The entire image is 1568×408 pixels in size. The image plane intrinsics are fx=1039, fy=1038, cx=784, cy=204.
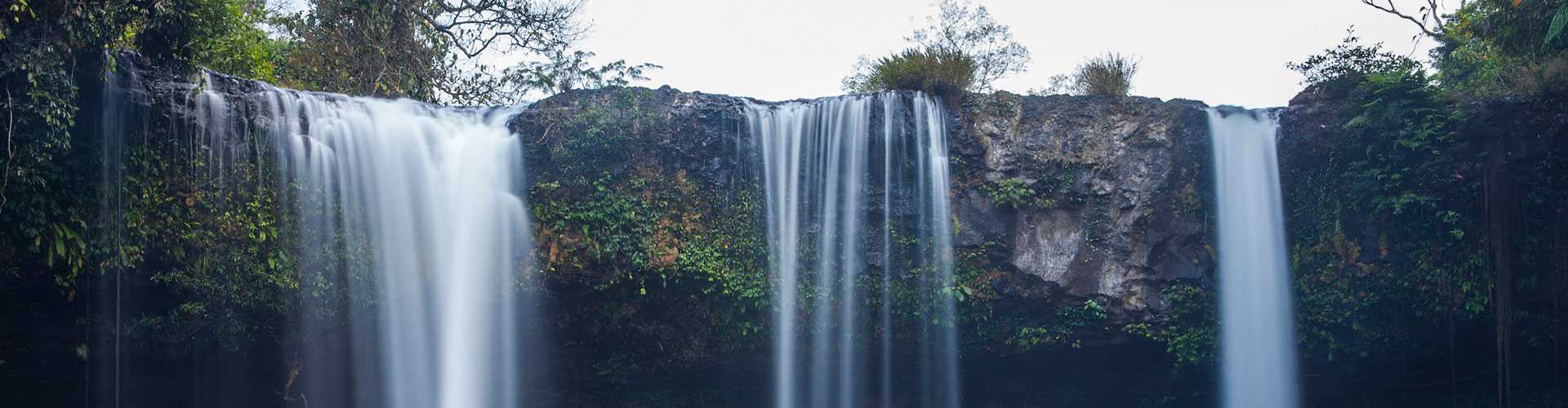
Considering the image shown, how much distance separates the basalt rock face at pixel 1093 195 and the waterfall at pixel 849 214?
0.48 meters

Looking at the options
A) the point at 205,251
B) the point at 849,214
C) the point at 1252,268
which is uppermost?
the point at 849,214

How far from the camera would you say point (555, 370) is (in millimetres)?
13562

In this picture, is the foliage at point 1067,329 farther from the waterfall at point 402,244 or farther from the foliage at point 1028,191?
the waterfall at point 402,244

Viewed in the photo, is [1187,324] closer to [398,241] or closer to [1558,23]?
[1558,23]

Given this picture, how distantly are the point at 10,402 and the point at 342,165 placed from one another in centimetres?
463

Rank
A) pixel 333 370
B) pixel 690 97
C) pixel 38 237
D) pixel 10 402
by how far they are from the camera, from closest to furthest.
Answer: pixel 38 237 < pixel 10 402 < pixel 333 370 < pixel 690 97

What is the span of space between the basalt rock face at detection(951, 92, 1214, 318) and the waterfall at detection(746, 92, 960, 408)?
1.56 ft

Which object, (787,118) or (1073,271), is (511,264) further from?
(1073,271)

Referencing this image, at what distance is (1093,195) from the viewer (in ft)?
43.4

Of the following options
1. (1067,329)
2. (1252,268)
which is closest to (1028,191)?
(1067,329)

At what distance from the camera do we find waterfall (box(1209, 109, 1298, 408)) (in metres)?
13.1

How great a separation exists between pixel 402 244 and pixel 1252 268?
10.4 m

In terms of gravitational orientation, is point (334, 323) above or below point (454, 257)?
below

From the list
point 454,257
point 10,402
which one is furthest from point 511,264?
point 10,402
